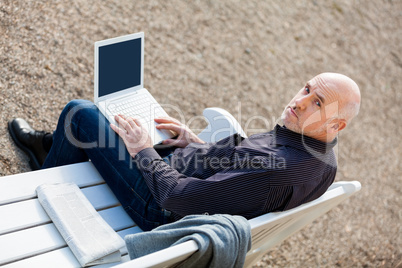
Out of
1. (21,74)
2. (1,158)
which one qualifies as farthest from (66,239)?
(21,74)

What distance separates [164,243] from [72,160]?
0.95 metres

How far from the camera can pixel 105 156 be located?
7.98 ft

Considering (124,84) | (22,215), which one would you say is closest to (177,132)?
(124,84)

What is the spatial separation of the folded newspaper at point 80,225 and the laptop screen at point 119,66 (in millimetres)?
579

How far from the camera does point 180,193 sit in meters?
2.10

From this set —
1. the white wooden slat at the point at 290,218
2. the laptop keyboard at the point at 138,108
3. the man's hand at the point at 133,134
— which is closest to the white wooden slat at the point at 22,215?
the man's hand at the point at 133,134

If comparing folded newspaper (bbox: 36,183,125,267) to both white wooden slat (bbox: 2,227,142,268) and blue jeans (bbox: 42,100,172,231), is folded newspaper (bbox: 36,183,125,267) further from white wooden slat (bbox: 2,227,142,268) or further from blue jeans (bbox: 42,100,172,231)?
blue jeans (bbox: 42,100,172,231)

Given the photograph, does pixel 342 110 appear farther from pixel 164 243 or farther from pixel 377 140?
pixel 377 140

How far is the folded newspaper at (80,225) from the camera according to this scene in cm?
198

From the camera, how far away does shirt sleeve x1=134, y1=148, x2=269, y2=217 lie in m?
2.05

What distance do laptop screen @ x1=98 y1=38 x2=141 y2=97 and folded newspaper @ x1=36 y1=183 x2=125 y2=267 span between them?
0.58 m

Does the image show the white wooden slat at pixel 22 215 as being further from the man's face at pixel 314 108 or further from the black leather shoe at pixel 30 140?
the man's face at pixel 314 108

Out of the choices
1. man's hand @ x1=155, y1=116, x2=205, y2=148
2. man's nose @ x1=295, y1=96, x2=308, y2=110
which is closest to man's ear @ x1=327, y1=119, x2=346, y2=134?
man's nose @ x1=295, y1=96, x2=308, y2=110

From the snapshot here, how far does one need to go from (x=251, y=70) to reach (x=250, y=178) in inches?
115
